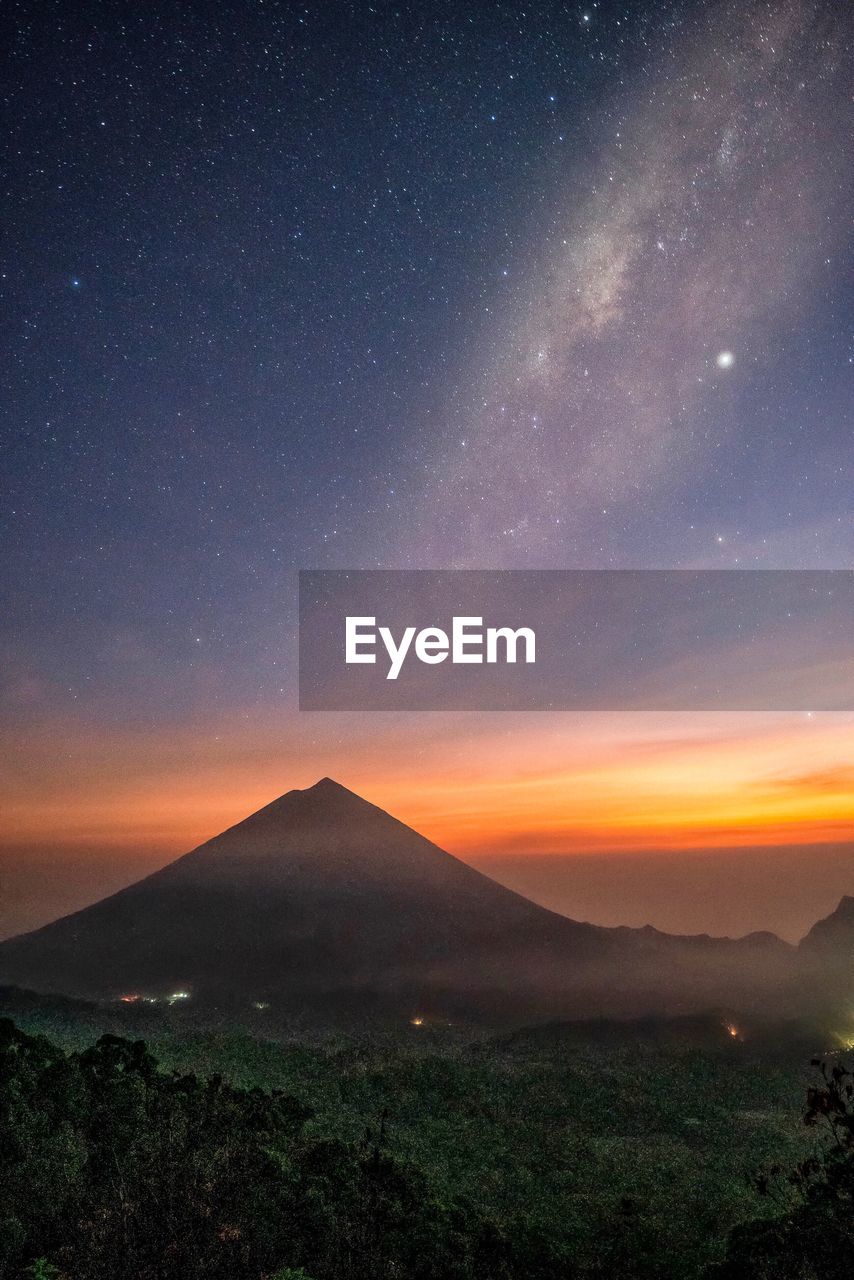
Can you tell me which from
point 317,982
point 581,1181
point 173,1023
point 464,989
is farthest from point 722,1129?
point 317,982

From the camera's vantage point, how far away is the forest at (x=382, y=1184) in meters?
13.8

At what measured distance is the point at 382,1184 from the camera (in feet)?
80.0

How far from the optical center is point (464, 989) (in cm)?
17912

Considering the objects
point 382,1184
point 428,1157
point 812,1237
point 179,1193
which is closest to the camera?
point 812,1237

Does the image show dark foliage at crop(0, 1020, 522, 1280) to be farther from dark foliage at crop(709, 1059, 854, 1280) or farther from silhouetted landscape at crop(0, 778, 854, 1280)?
dark foliage at crop(709, 1059, 854, 1280)

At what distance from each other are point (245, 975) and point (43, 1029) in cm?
8462

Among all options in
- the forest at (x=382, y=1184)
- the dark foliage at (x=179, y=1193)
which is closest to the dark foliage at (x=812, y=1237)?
the forest at (x=382, y=1184)

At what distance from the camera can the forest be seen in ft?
45.3

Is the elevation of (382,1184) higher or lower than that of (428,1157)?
higher

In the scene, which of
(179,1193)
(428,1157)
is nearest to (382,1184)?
(179,1193)

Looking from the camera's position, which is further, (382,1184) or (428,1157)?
(428,1157)

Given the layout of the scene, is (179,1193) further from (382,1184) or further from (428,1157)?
(428,1157)

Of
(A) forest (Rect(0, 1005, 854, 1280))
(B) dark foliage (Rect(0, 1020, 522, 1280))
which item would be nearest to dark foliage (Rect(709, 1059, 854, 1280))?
(A) forest (Rect(0, 1005, 854, 1280))

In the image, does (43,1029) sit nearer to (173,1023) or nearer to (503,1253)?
(173,1023)
